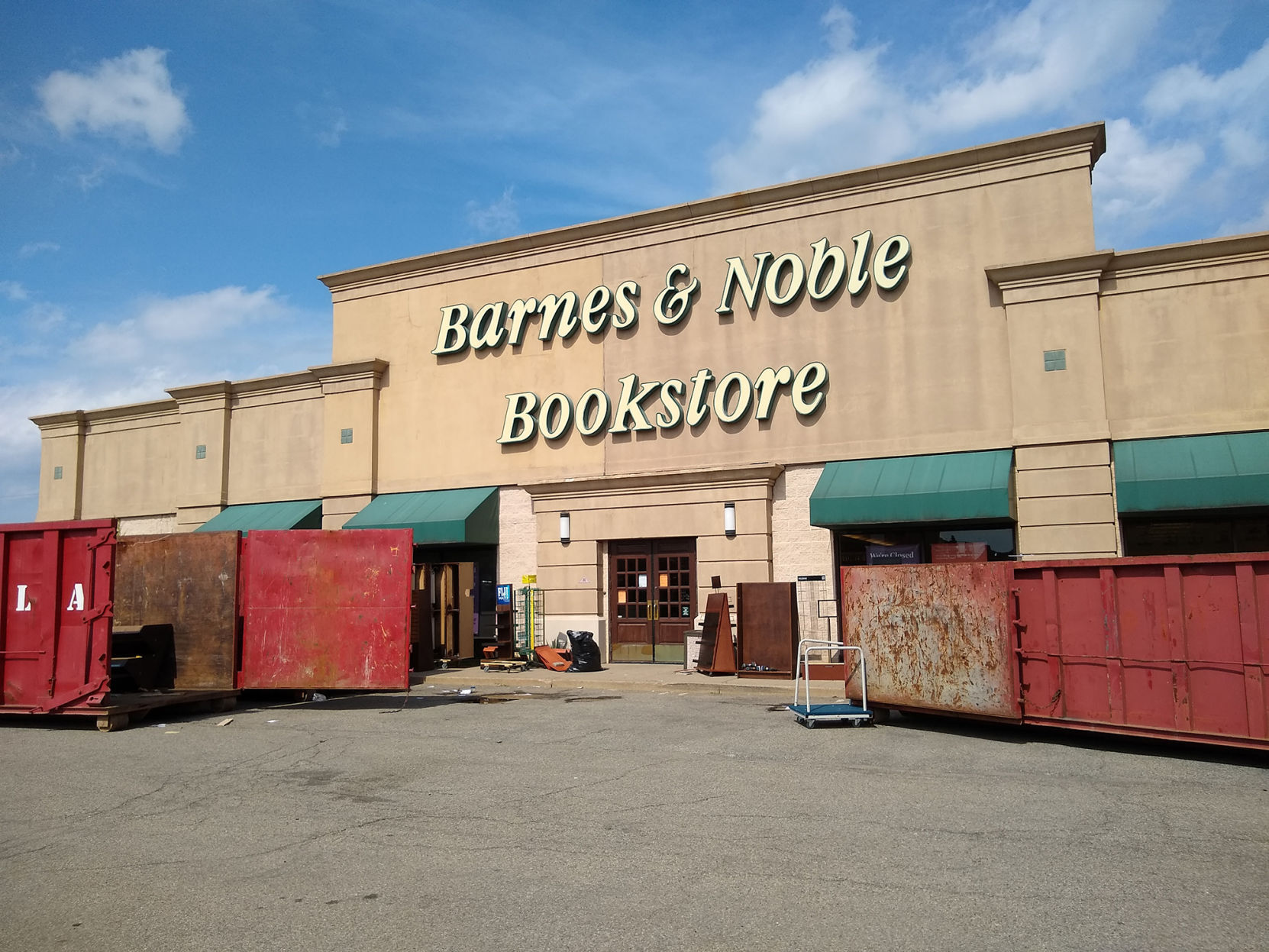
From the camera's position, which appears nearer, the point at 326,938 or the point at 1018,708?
the point at 326,938

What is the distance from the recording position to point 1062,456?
60.6ft

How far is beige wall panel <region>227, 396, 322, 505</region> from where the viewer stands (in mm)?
27312

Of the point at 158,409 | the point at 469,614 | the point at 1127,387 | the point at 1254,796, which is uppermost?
the point at 158,409

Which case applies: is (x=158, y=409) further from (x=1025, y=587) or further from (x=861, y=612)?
(x=1025, y=587)

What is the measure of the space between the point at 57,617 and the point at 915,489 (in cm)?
1483

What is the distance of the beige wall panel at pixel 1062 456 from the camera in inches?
717

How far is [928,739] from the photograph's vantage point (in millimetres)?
11742

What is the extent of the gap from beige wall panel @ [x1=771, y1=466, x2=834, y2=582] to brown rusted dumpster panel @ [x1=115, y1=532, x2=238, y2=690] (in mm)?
A: 11148

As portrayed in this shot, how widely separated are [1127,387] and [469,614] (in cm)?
1479

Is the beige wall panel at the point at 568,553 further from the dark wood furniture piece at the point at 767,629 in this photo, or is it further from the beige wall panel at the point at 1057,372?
the beige wall panel at the point at 1057,372

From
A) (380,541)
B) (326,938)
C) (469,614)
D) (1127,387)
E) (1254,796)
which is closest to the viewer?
(326,938)

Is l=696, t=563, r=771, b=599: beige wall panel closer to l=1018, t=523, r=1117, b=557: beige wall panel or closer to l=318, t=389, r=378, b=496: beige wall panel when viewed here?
l=1018, t=523, r=1117, b=557: beige wall panel

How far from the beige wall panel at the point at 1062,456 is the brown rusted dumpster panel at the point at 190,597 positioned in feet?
47.5

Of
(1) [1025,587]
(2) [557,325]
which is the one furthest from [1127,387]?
(2) [557,325]
